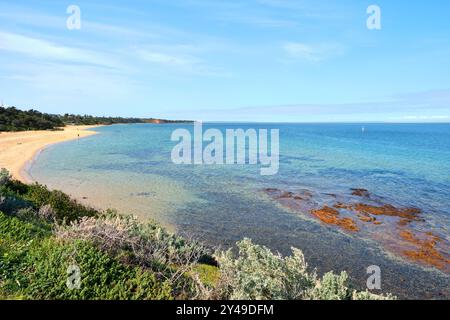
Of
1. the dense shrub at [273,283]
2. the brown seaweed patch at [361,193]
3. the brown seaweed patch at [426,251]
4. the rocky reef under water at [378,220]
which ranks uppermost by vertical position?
the dense shrub at [273,283]

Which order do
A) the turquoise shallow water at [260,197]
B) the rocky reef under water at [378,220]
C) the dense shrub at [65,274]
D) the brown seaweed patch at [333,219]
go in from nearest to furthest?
the dense shrub at [65,274], the turquoise shallow water at [260,197], the rocky reef under water at [378,220], the brown seaweed patch at [333,219]

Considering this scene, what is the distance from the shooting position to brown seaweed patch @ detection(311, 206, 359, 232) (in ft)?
55.2

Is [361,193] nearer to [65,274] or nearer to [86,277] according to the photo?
[86,277]

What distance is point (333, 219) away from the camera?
1789 cm

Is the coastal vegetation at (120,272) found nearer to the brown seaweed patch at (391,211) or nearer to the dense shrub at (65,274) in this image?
the dense shrub at (65,274)

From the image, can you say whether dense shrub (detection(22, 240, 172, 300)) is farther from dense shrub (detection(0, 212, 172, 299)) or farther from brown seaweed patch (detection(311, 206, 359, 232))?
brown seaweed patch (detection(311, 206, 359, 232))

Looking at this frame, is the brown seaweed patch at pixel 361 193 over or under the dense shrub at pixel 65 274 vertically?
under

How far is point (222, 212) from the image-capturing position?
1828 cm

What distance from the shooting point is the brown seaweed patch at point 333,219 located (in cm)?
1681

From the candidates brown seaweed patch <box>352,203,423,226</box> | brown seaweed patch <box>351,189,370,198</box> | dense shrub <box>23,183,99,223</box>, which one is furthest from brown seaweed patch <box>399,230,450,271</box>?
dense shrub <box>23,183,99,223</box>

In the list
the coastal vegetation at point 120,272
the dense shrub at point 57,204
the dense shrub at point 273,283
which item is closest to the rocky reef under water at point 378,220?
the dense shrub at point 273,283

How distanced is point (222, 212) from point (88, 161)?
23.7 m
